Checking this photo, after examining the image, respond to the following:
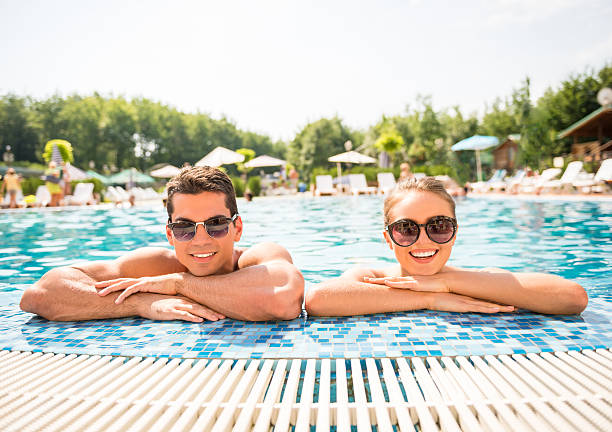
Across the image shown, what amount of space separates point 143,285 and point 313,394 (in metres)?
1.32

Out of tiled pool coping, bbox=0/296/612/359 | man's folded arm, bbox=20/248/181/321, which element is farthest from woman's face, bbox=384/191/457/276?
man's folded arm, bbox=20/248/181/321

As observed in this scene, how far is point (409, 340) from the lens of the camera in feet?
5.82

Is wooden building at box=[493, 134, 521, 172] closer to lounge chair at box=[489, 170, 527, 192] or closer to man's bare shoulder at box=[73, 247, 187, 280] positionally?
lounge chair at box=[489, 170, 527, 192]

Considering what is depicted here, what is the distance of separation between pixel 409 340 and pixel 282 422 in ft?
2.67

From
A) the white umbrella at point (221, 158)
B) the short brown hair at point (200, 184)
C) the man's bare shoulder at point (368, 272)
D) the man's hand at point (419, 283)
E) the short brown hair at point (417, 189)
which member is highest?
the white umbrella at point (221, 158)

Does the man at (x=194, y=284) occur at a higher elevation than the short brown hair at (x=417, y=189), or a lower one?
lower

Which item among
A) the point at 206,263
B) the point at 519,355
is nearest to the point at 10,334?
the point at 206,263

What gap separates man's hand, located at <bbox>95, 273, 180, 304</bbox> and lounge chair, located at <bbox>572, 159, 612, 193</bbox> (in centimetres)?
1344

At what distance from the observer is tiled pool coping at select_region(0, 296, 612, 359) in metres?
1.67

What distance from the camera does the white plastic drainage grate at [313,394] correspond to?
3.82ft

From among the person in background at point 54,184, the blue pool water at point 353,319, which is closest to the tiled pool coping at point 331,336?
the blue pool water at point 353,319

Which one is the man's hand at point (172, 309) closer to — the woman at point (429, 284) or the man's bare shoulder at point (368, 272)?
the woman at point (429, 284)

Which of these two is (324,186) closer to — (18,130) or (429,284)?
(429,284)

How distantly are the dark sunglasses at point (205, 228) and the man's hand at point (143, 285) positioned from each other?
0.94 feet
